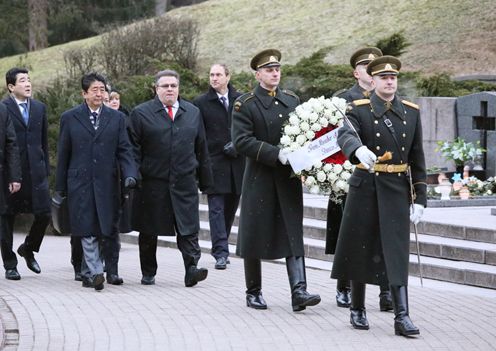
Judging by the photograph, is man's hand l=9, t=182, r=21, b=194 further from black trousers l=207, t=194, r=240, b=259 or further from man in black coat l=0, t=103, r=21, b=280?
black trousers l=207, t=194, r=240, b=259

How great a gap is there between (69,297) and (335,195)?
252 cm

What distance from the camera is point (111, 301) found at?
1068 centimetres

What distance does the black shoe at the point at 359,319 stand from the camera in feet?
30.1

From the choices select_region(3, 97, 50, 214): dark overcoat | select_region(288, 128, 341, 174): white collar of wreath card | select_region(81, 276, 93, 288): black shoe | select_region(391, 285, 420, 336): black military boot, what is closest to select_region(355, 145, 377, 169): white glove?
select_region(391, 285, 420, 336): black military boot

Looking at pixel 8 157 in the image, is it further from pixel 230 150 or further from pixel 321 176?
pixel 321 176

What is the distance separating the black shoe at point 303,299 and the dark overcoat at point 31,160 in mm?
3648

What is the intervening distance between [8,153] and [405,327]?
486cm

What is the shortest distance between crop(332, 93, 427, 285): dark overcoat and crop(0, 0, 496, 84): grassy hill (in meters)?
20.5

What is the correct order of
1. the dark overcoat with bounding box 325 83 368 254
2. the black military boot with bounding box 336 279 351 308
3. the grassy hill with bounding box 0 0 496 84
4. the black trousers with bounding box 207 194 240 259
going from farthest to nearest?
the grassy hill with bounding box 0 0 496 84
the black trousers with bounding box 207 194 240 259
the dark overcoat with bounding box 325 83 368 254
the black military boot with bounding box 336 279 351 308

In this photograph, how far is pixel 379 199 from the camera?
9.08m

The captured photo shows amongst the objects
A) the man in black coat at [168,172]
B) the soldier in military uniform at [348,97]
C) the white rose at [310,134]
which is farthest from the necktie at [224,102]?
the white rose at [310,134]

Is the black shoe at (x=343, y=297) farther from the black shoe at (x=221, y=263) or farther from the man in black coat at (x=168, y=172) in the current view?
the black shoe at (x=221, y=263)

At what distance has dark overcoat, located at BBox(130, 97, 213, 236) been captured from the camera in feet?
38.2

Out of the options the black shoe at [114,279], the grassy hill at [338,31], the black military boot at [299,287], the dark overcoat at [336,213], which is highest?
the grassy hill at [338,31]
